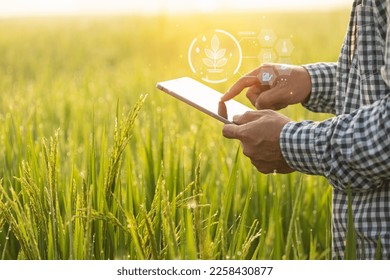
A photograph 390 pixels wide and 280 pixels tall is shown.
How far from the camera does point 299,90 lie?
1137 millimetres

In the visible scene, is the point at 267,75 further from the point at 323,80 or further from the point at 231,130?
the point at 231,130

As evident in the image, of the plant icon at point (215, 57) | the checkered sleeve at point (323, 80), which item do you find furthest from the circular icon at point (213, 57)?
the checkered sleeve at point (323, 80)

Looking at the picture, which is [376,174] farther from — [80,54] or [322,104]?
[80,54]

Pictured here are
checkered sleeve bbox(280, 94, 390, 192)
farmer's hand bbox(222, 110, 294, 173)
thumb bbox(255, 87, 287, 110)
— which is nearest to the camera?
checkered sleeve bbox(280, 94, 390, 192)

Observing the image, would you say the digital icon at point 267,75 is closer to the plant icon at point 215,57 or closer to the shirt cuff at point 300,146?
the plant icon at point 215,57

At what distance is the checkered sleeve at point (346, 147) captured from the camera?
2.66ft

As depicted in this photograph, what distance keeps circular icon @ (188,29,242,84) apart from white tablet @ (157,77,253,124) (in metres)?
0.05

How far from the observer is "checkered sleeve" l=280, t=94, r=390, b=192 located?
2.66 feet

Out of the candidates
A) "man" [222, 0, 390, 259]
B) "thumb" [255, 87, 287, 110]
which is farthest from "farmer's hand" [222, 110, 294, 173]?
"thumb" [255, 87, 287, 110]

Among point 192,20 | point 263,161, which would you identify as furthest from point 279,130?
point 192,20

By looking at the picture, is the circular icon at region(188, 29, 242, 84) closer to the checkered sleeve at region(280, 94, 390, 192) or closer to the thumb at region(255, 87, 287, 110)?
the thumb at region(255, 87, 287, 110)

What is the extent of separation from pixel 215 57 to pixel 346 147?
393mm

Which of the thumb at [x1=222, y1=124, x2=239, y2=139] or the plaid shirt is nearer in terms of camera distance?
the plaid shirt

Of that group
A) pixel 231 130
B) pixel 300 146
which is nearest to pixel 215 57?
pixel 231 130
